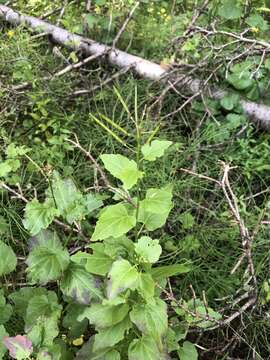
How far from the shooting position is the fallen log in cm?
263

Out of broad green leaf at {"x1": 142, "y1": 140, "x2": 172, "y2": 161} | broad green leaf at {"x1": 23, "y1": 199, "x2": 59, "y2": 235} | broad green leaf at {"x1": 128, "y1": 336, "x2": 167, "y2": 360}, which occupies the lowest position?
broad green leaf at {"x1": 128, "y1": 336, "x2": 167, "y2": 360}

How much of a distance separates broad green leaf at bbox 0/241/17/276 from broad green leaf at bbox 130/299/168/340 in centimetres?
54

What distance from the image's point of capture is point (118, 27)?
3.35m

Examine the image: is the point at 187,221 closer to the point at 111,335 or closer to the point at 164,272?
the point at 164,272

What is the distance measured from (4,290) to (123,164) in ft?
Result: 2.76

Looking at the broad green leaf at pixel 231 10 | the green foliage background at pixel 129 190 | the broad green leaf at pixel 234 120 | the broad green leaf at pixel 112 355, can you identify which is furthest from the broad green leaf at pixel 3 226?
the broad green leaf at pixel 231 10

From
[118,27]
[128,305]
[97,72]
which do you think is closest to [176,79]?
[97,72]

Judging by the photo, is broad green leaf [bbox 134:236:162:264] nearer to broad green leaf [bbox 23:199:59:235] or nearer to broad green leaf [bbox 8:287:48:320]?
broad green leaf [bbox 23:199:59:235]

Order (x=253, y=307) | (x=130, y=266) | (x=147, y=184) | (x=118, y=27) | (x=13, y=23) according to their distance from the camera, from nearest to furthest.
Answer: (x=130, y=266)
(x=253, y=307)
(x=147, y=184)
(x=118, y=27)
(x=13, y=23)

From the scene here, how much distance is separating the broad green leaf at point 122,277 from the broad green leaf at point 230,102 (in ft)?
5.33

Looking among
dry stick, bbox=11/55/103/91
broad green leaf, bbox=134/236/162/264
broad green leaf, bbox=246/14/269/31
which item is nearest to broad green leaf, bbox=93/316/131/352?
broad green leaf, bbox=134/236/162/264

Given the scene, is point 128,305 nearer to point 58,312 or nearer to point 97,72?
point 58,312

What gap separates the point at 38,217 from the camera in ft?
4.94

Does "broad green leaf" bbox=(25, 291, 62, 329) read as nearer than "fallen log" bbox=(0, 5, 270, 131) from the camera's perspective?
Yes
